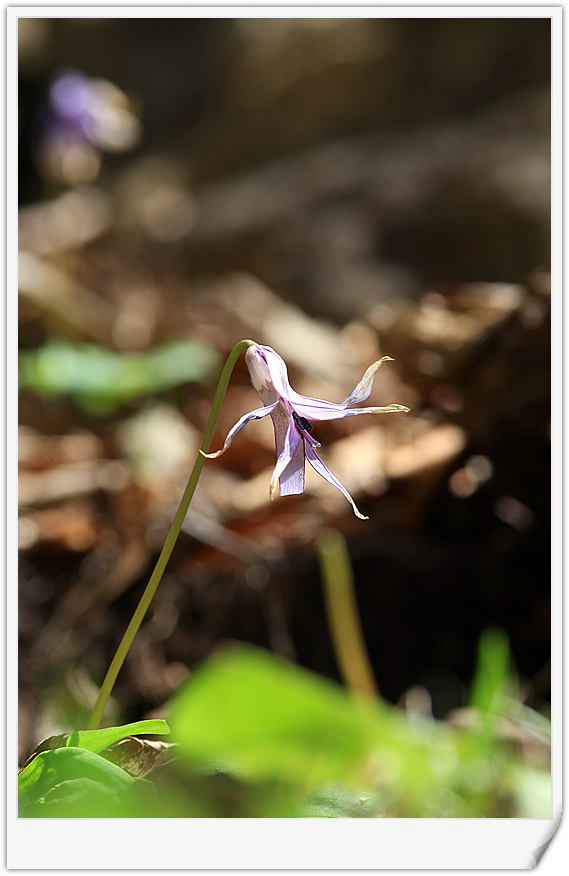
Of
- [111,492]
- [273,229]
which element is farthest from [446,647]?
[273,229]

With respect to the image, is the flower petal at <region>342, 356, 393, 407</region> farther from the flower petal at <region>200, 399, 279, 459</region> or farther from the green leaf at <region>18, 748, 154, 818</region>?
the green leaf at <region>18, 748, 154, 818</region>

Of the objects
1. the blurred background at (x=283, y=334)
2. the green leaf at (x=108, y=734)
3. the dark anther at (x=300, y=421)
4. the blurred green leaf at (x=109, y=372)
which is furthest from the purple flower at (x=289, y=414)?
the blurred green leaf at (x=109, y=372)

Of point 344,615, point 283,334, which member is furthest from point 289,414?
point 283,334

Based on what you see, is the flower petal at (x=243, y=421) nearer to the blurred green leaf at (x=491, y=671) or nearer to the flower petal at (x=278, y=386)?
the flower petal at (x=278, y=386)

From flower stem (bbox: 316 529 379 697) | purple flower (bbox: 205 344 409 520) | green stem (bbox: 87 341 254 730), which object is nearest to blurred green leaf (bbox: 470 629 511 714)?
flower stem (bbox: 316 529 379 697)

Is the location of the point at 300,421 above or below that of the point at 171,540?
above

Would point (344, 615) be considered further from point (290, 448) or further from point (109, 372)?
point (109, 372)

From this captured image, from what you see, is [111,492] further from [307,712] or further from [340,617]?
[307,712]
